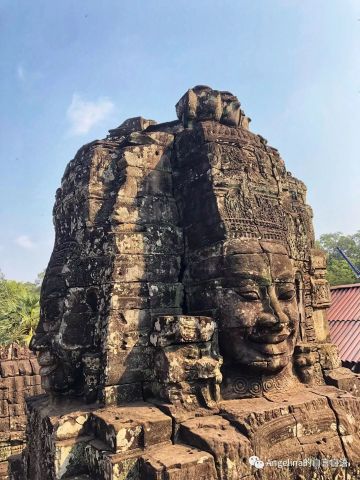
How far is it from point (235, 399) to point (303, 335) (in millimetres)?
1965

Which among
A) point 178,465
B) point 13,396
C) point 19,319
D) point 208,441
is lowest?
point 13,396

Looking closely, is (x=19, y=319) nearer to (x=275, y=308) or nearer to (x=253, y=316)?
(x=253, y=316)

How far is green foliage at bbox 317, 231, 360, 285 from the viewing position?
2617 centimetres


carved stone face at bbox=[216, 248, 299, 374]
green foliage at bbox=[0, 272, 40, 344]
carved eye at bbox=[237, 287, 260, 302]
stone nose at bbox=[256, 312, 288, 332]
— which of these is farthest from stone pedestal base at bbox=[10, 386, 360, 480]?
green foliage at bbox=[0, 272, 40, 344]

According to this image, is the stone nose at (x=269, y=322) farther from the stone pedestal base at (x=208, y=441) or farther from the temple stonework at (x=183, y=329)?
the stone pedestal base at (x=208, y=441)

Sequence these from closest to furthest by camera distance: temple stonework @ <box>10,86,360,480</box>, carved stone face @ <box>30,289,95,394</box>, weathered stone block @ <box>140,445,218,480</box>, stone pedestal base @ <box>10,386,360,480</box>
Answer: weathered stone block @ <box>140,445,218,480</box>
stone pedestal base @ <box>10,386,360,480</box>
temple stonework @ <box>10,86,360,480</box>
carved stone face @ <box>30,289,95,394</box>

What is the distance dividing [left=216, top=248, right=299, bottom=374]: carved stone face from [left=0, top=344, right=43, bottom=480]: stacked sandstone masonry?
6310 mm

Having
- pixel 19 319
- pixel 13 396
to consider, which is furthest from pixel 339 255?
pixel 13 396

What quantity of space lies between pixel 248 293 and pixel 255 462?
1.67m

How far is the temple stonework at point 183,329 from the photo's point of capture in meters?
3.61

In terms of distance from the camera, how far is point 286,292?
460 centimetres

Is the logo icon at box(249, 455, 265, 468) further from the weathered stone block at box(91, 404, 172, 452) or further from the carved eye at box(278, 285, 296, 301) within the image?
the carved eye at box(278, 285, 296, 301)

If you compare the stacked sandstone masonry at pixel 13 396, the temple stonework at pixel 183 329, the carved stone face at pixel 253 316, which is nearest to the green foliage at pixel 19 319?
the stacked sandstone masonry at pixel 13 396

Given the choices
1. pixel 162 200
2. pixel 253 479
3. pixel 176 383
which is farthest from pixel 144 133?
pixel 253 479
